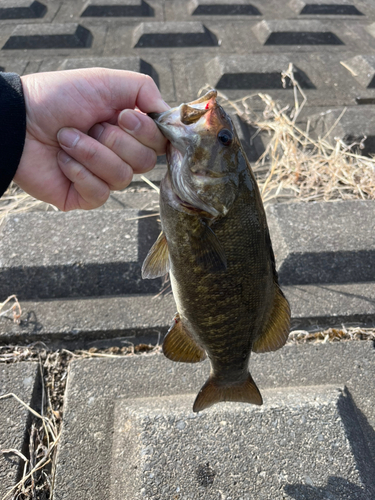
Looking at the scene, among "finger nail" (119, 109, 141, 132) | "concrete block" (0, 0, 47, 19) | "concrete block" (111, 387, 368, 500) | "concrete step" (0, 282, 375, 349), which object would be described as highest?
"finger nail" (119, 109, 141, 132)

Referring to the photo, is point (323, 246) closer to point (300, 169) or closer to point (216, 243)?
point (300, 169)

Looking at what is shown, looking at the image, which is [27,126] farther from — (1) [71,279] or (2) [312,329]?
(2) [312,329]

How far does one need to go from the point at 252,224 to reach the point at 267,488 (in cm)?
137

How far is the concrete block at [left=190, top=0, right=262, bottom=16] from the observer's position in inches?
277

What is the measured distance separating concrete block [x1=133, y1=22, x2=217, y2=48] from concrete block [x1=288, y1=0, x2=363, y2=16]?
2170mm

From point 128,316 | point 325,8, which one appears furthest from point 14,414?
point 325,8

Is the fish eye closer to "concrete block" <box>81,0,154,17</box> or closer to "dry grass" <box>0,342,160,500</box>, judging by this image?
"dry grass" <box>0,342,160,500</box>

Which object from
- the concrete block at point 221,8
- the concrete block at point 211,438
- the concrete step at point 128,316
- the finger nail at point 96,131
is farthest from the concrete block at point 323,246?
the concrete block at point 221,8

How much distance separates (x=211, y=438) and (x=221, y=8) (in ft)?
24.2

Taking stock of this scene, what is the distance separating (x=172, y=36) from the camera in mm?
6145

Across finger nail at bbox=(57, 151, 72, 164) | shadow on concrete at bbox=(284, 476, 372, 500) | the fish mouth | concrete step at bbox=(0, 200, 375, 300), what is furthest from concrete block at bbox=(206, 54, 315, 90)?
shadow on concrete at bbox=(284, 476, 372, 500)

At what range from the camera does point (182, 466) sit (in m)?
2.02

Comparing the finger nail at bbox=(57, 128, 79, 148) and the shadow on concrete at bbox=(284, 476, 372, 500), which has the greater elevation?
the finger nail at bbox=(57, 128, 79, 148)

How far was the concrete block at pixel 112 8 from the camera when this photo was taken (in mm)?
6820
